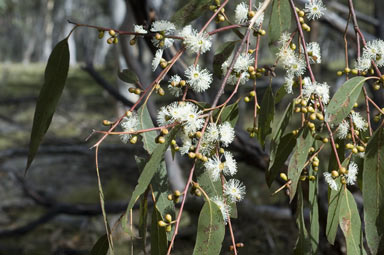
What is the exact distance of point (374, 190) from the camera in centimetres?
57

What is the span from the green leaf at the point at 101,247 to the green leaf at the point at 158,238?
0.38 feet

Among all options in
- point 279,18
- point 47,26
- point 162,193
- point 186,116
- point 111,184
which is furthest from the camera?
point 47,26

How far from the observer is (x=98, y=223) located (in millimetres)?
2461

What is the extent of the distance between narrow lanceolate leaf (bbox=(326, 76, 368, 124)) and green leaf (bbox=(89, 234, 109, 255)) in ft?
1.24

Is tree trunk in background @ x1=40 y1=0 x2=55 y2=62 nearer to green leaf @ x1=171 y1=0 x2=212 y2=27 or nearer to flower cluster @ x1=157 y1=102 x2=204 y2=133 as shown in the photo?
green leaf @ x1=171 y1=0 x2=212 y2=27

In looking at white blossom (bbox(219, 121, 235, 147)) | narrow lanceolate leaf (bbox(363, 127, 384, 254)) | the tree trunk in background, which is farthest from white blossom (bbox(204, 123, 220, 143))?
the tree trunk in background

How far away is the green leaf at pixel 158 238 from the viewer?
0.53 metres

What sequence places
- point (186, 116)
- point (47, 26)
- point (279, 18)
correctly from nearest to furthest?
point (186, 116)
point (279, 18)
point (47, 26)

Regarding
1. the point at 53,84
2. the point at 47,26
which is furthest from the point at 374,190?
the point at 47,26

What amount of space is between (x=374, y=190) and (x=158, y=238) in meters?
0.31

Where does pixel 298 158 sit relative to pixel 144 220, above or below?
above

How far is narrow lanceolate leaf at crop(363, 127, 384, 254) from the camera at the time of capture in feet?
1.84

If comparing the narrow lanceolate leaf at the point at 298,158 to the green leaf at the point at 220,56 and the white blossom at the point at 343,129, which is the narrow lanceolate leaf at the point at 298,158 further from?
the green leaf at the point at 220,56

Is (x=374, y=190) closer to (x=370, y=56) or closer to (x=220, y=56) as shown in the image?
(x=370, y=56)
